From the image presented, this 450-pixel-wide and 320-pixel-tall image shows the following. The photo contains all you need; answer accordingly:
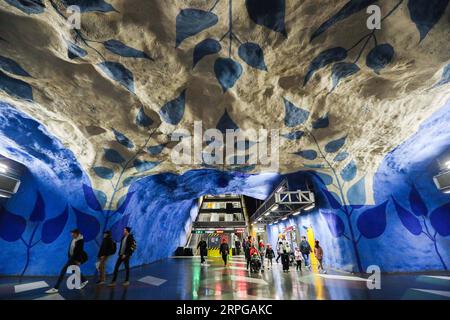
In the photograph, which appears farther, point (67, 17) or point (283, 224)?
point (283, 224)

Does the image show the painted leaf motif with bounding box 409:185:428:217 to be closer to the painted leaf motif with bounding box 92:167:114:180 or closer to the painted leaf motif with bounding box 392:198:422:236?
the painted leaf motif with bounding box 392:198:422:236

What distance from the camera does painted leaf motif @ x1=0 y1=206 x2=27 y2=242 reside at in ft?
26.2

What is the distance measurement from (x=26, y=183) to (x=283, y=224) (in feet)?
56.4

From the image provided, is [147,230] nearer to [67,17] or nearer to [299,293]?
[299,293]

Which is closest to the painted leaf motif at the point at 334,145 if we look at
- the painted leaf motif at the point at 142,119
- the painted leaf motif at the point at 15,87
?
the painted leaf motif at the point at 142,119

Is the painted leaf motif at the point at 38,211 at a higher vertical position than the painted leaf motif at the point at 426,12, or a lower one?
lower

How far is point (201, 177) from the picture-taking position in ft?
39.8

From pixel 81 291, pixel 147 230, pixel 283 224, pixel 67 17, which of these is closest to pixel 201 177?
pixel 147 230

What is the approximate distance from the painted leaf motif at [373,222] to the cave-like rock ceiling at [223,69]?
2729mm

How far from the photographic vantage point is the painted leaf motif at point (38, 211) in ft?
27.4

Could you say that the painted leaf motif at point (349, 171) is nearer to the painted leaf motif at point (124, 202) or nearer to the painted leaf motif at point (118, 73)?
the painted leaf motif at point (118, 73)

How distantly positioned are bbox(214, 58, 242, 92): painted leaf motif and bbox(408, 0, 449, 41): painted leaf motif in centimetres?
345

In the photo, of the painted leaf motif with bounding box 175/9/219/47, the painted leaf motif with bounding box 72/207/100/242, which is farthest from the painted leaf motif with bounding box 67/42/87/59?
the painted leaf motif with bounding box 72/207/100/242

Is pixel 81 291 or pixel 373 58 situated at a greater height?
pixel 373 58
